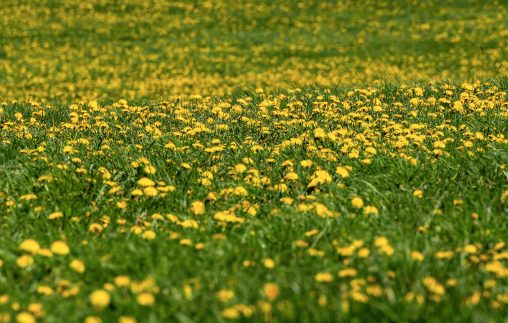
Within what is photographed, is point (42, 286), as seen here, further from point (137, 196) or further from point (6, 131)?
point (6, 131)

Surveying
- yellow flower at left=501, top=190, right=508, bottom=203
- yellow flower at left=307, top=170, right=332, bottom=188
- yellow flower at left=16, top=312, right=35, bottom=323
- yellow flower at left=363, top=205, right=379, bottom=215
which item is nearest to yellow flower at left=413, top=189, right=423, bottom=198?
yellow flower at left=363, top=205, right=379, bottom=215

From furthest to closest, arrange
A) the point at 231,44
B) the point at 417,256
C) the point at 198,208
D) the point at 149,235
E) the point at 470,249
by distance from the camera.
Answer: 1. the point at 231,44
2. the point at 198,208
3. the point at 149,235
4. the point at 470,249
5. the point at 417,256

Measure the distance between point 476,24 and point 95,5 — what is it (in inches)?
723

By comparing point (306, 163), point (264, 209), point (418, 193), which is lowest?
point (264, 209)

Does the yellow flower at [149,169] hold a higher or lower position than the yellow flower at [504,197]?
lower

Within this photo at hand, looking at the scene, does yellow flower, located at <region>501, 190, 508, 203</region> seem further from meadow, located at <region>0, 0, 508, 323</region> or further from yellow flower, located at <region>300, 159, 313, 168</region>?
yellow flower, located at <region>300, 159, 313, 168</region>

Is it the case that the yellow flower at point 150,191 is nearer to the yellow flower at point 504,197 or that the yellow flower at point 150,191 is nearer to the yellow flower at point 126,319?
the yellow flower at point 126,319

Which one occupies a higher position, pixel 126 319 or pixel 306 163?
pixel 126 319

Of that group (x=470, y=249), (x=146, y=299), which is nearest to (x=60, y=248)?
(x=146, y=299)

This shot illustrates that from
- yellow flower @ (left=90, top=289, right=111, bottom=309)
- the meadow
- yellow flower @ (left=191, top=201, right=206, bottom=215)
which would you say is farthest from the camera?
yellow flower @ (left=191, top=201, right=206, bottom=215)

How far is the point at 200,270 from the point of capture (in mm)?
3523

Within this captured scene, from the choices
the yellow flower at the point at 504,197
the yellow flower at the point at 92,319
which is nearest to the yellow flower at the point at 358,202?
the yellow flower at the point at 504,197

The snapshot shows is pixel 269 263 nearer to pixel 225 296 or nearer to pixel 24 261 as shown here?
pixel 225 296

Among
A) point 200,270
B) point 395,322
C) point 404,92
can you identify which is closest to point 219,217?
point 200,270
